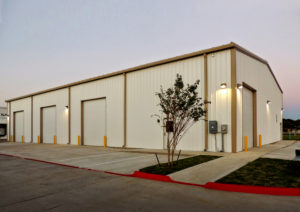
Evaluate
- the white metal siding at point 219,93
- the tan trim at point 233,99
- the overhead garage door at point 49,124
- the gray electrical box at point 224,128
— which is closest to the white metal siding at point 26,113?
the overhead garage door at point 49,124

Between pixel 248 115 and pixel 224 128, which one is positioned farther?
pixel 248 115

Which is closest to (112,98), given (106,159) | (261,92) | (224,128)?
(106,159)

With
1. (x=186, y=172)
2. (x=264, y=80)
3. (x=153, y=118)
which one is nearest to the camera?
(x=186, y=172)

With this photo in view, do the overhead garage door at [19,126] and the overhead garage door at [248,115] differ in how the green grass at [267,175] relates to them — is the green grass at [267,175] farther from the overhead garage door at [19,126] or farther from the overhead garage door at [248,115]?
the overhead garage door at [19,126]

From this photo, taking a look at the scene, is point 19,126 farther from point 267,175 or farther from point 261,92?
point 267,175

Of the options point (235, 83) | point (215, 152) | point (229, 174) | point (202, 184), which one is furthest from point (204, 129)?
point (202, 184)

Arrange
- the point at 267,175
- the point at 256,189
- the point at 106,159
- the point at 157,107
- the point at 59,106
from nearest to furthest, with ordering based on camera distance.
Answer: the point at 256,189 → the point at 267,175 → the point at 106,159 → the point at 157,107 → the point at 59,106

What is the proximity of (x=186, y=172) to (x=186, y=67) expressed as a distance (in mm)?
8948

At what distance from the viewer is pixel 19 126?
34.2m

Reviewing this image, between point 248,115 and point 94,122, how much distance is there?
13736 millimetres

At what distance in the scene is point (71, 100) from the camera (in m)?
24.9

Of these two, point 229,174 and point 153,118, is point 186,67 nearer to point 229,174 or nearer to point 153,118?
point 153,118

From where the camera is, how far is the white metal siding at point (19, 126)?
33.4 metres

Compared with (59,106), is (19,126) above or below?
below
